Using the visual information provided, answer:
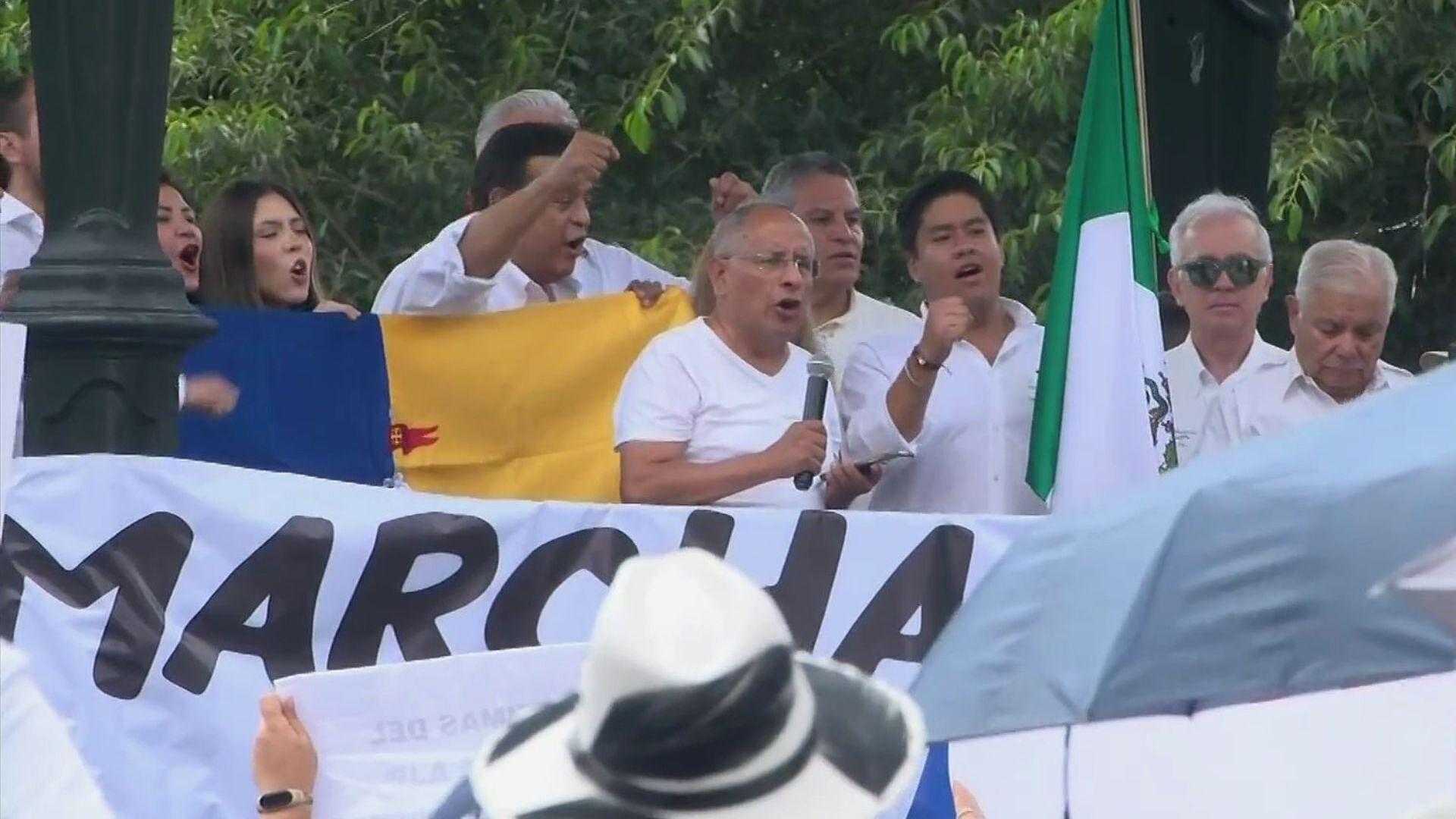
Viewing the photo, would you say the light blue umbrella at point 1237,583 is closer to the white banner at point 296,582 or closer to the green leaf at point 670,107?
the white banner at point 296,582

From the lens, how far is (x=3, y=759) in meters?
3.69

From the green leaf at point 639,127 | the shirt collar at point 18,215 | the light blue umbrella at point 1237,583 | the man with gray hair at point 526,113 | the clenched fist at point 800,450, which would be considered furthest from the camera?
the green leaf at point 639,127

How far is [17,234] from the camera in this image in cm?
662

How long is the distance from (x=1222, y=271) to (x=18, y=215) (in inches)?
125

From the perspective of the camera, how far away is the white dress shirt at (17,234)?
21.6ft

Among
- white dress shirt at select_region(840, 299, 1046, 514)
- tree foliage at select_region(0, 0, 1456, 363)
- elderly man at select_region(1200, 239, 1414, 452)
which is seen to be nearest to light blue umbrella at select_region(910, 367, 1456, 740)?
white dress shirt at select_region(840, 299, 1046, 514)

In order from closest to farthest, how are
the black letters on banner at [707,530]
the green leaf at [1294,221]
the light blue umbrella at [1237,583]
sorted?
the light blue umbrella at [1237,583] < the black letters on banner at [707,530] < the green leaf at [1294,221]

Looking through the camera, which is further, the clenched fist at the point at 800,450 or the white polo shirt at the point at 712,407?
the white polo shirt at the point at 712,407

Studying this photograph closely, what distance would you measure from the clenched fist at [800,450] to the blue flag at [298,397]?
105 cm

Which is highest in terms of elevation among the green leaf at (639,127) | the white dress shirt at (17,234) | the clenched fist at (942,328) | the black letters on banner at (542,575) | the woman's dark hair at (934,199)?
the green leaf at (639,127)

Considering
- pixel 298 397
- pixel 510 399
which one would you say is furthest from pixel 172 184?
pixel 510 399

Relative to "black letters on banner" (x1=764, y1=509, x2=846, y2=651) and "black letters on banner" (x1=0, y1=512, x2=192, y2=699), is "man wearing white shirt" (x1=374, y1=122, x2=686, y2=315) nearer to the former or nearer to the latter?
"black letters on banner" (x1=764, y1=509, x2=846, y2=651)

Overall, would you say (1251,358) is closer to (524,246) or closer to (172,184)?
(524,246)

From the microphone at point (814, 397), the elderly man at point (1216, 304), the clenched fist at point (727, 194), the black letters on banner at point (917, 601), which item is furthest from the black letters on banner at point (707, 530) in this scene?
the elderly man at point (1216, 304)
